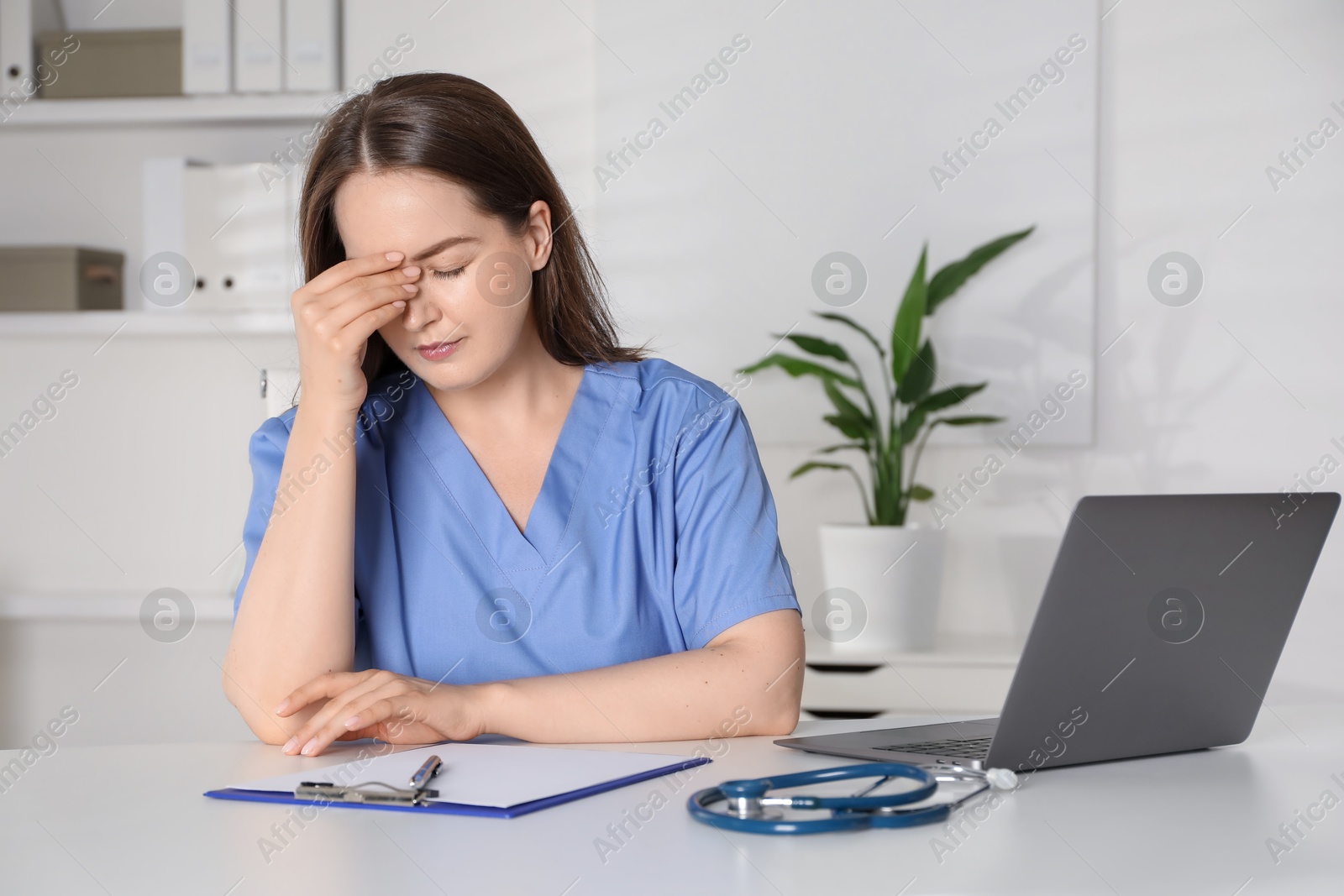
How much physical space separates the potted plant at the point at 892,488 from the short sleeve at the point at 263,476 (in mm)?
1157

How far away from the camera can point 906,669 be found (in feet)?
6.81

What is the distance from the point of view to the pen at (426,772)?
731 millimetres

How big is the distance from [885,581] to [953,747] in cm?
124

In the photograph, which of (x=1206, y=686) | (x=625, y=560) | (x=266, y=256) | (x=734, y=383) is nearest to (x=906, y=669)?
(x=734, y=383)

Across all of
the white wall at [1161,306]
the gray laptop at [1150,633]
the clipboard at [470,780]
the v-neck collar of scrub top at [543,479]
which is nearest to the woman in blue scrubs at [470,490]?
the v-neck collar of scrub top at [543,479]

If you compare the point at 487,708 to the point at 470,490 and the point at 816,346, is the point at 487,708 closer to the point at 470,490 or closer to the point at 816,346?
the point at 470,490

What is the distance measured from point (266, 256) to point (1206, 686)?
195 centimetres

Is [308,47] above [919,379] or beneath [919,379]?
above

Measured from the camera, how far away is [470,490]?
121 centimetres

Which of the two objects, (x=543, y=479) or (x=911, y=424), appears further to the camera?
(x=911, y=424)

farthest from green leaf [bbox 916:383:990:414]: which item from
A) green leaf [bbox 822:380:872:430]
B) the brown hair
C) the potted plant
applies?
the brown hair

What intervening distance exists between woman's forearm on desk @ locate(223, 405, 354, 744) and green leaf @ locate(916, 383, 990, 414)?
1.32 m

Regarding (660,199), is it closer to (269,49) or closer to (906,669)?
(269,49)

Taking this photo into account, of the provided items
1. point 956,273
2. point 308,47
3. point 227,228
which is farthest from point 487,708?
point 308,47
